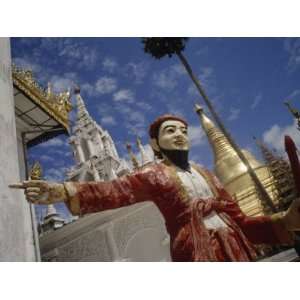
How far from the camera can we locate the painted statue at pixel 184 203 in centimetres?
312

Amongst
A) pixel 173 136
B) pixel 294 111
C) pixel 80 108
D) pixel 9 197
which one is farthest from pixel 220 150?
pixel 9 197

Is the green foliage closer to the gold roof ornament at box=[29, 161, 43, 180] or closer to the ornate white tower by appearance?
the ornate white tower

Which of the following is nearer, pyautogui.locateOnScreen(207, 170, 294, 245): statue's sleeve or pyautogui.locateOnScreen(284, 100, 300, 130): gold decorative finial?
pyautogui.locateOnScreen(207, 170, 294, 245): statue's sleeve

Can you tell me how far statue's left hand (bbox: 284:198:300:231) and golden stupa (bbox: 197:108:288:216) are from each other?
17cm

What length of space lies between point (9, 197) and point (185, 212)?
1253 millimetres

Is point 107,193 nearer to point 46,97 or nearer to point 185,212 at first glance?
point 185,212

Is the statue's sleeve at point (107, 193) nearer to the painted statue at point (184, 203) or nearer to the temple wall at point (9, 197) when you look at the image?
the painted statue at point (184, 203)

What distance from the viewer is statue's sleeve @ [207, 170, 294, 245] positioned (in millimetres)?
3252

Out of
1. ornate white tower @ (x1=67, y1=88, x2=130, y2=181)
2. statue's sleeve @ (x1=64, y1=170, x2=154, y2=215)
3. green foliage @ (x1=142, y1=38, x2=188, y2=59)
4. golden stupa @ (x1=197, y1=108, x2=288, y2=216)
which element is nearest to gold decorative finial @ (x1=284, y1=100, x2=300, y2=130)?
golden stupa @ (x1=197, y1=108, x2=288, y2=216)

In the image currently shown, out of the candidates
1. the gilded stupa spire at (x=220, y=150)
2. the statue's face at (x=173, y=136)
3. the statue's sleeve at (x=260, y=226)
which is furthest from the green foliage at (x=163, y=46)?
the statue's sleeve at (x=260, y=226)

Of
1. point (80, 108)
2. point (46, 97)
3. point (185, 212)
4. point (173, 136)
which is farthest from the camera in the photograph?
point (46, 97)

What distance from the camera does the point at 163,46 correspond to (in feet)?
12.3
